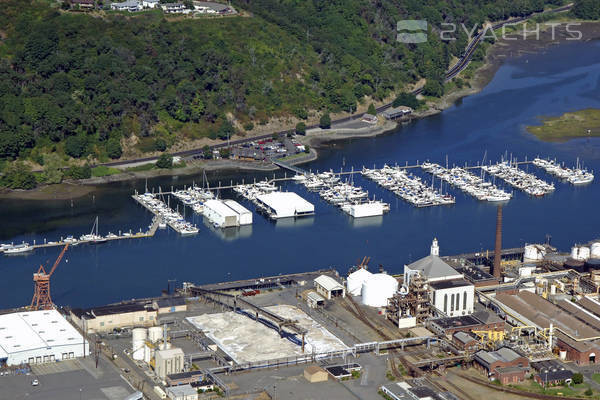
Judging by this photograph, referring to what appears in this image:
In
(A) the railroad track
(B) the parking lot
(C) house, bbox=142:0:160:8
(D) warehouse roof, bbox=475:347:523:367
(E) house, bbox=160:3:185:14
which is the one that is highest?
(C) house, bbox=142:0:160:8

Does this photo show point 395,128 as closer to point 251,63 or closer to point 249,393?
point 251,63

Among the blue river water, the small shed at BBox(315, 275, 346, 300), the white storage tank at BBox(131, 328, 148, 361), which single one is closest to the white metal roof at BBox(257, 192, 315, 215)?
the blue river water

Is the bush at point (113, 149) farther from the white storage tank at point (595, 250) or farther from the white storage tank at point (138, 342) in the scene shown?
the white storage tank at point (595, 250)

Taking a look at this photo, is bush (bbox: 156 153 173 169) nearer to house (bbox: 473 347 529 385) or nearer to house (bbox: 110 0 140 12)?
house (bbox: 110 0 140 12)

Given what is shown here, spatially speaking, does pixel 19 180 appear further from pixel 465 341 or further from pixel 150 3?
pixel 465 341

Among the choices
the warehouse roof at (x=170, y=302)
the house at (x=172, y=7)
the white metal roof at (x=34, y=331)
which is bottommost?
the warehouse roof at (x=170, y=302)

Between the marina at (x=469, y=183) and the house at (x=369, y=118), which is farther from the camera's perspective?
the house at (x=369, y=118)

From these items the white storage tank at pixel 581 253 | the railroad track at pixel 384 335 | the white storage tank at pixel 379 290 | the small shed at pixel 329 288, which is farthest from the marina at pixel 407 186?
the railroad track at pixel 384 335
